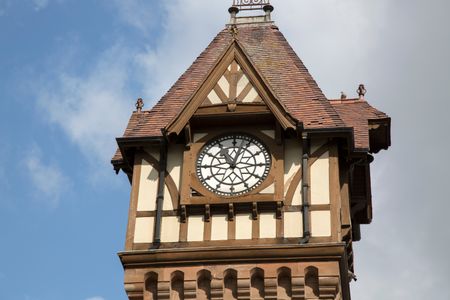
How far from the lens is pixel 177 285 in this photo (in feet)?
82.3

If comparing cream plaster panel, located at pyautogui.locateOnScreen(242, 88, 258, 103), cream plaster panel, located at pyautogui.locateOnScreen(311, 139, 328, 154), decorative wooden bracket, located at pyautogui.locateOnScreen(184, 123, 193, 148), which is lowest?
cream plaster panel, located at pyautogui.locateOnScreen(311, 139, 328, 154)

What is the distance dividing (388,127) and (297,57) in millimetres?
2586

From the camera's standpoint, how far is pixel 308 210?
25469 millimetres

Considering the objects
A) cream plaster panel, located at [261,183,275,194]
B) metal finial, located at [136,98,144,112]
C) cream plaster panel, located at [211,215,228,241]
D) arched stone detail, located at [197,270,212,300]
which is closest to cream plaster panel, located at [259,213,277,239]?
cream plaster panel, located at [261,183,275,194]

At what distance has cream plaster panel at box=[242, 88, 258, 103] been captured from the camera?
26.9 meters

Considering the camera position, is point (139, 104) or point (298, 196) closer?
point (298, 196)

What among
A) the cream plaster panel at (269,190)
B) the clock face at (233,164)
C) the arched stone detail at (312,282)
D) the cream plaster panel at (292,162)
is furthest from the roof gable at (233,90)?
the arched stone detail at (312,282)

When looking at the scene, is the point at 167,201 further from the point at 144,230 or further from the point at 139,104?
the point at 139,104

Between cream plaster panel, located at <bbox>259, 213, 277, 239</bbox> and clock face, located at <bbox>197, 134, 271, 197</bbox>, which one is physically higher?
clock face, located at <bbox>197, 134, 271, 197</bbox>

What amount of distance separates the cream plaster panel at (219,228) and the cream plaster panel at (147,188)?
1.28 metres

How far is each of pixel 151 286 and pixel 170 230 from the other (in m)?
1.19

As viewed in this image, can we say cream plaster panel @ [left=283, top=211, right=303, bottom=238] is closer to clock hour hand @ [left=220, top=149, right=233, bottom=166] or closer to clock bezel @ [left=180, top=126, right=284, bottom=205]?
clock bezel @ [left=180, top=126, right=284, bottom=205]

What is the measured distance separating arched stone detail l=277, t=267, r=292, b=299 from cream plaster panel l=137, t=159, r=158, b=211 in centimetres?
297

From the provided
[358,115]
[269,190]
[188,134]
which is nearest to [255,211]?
[269,190]
